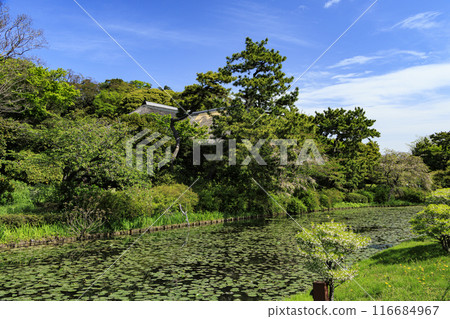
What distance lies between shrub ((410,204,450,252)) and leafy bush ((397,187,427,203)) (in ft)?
87.2

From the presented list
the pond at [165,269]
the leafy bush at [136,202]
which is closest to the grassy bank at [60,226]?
the leafy bush at [136,202]

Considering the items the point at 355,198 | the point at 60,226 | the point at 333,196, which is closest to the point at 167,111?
the point at 333,196

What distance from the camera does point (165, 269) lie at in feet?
29.9

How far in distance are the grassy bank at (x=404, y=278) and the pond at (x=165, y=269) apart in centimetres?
129

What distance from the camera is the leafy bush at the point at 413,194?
104 feet

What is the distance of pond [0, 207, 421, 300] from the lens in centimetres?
717

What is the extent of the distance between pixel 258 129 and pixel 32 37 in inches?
586

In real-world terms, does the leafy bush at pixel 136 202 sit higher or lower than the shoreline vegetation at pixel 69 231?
higher

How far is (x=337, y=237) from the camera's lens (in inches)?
246

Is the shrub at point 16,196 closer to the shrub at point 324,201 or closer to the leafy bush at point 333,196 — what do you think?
the shrub at point 324,201

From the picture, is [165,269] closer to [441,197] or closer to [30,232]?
[30,232]

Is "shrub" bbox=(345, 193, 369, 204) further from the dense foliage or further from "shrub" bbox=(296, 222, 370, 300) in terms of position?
"shrub" bbox=(296, 222, 370, 300)
